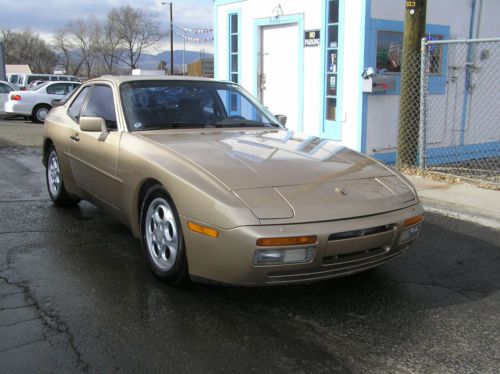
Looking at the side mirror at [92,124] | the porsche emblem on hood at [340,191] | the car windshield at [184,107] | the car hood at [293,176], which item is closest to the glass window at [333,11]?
the car windshield at [184,107]

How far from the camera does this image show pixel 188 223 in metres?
3.29

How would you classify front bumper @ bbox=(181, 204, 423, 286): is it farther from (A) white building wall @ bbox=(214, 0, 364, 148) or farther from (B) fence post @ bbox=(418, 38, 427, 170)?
(A) white building wall @ bbox=(214, 0, 364, 148)

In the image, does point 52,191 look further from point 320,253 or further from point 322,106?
point 322,106

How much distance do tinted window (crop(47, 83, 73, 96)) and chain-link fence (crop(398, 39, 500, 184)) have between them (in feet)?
47.5

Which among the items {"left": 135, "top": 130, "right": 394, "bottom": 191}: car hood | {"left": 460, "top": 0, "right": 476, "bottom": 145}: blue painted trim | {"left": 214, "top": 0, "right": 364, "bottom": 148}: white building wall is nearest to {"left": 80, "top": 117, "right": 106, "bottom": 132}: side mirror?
{"left": 135, "top": 130, "right": 394, "bottom": 191}: car hood

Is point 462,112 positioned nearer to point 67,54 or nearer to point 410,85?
point 410,85

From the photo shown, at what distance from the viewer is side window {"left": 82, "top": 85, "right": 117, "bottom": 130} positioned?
457 centimetres

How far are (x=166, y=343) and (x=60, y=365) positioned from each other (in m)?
0.56

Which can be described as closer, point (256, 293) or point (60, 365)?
point (60, 365)

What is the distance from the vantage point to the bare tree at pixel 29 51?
252 ft

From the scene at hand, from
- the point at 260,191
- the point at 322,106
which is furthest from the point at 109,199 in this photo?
the point at 322,106

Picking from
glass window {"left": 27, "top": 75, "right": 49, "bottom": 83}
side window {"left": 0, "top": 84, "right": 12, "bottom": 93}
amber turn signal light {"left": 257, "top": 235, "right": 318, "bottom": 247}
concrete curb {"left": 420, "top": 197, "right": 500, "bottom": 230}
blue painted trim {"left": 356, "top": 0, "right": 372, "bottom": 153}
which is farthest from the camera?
glass window {"left": 27, "top": 75, "right": 49, "bottom": 83}

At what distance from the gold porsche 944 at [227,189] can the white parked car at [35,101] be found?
49.4 ft

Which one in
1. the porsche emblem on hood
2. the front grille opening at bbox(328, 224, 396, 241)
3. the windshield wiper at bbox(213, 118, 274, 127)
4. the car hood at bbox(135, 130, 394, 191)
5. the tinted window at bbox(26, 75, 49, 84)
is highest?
the tinted window at bbox(26, 75, 49, 84)
